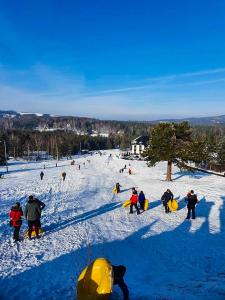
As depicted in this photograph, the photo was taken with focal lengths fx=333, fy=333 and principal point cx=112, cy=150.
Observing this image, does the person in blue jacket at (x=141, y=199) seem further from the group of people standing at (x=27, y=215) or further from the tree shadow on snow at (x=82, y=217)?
the group of people standing at (x=27, y=215)

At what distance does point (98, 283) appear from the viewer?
744cm

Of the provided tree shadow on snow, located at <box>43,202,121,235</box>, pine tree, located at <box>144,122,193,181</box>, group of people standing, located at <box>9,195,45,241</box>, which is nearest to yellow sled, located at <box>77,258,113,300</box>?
group of people standing, located at <box>9,195,45,241</box>

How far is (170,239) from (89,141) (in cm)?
15899

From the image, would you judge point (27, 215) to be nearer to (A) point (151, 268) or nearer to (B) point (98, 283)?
(A) point (151, 268)

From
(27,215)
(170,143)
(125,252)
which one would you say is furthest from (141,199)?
(170,143)

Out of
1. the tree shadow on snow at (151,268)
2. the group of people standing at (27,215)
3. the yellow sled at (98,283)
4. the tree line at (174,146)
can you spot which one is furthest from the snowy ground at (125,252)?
the tree line at (174,146)

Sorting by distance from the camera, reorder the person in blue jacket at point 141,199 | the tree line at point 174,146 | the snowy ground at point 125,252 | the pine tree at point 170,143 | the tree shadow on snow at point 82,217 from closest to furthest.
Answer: the snowy ground at point 125,252
the tree shadow on snow at point 82,217
the person in blue jacket at point 141,199
the tree line at point 174,146
the pine tree at point 170,143

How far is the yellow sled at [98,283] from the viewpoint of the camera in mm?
7406

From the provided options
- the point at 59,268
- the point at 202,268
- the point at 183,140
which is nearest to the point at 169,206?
the point at 202,268

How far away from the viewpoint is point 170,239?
14.5 meters

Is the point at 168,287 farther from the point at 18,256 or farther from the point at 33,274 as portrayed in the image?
the point at 18,256

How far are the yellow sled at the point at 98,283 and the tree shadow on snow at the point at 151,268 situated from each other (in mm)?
899

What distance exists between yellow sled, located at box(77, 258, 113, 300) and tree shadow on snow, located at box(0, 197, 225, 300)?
2.95 feet

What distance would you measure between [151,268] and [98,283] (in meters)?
3.99
